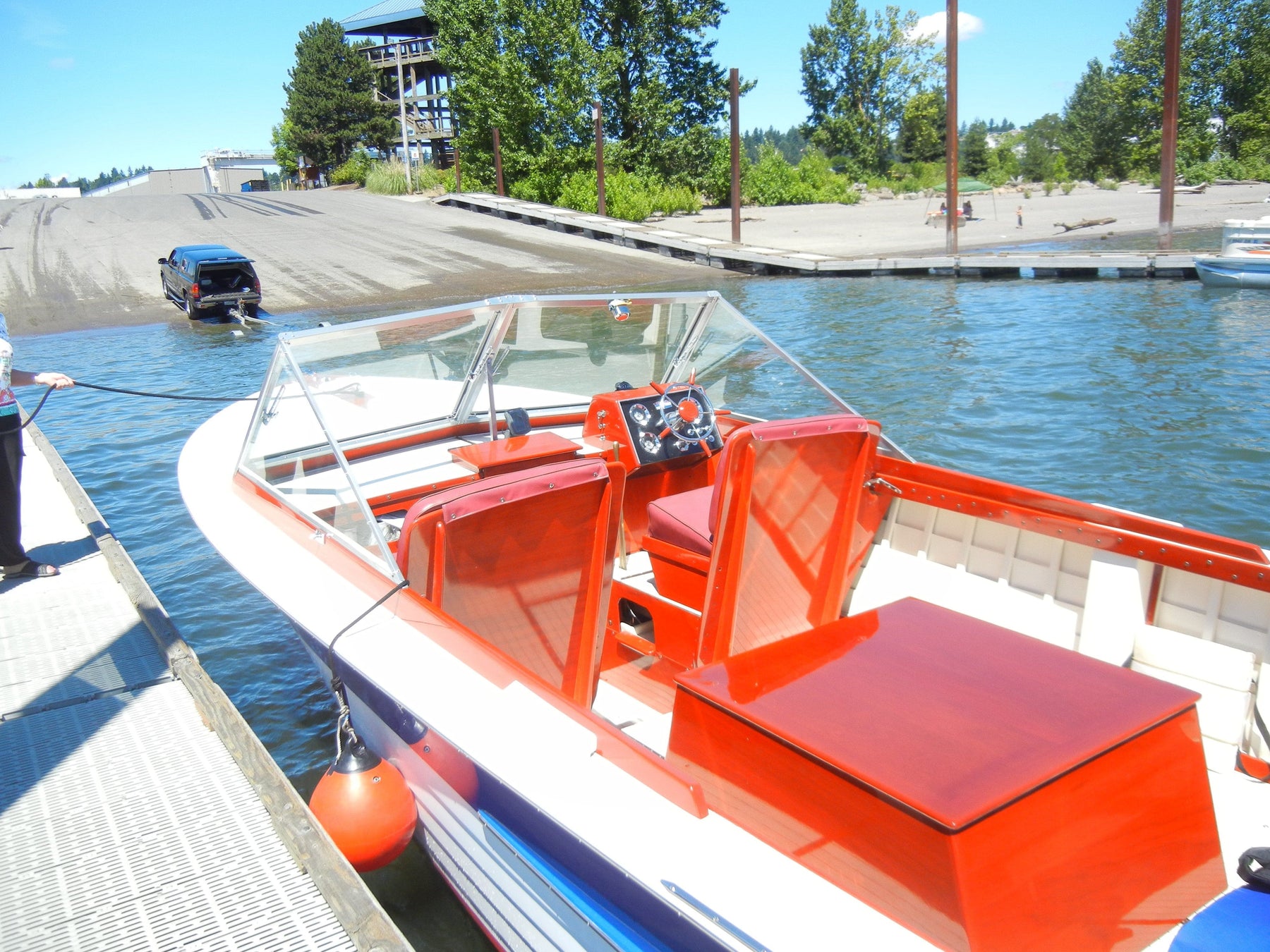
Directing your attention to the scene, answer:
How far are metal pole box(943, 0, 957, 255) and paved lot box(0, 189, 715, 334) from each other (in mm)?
5813

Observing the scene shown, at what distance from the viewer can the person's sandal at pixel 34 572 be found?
4.87m

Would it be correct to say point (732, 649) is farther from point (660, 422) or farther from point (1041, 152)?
point (1041, 152)

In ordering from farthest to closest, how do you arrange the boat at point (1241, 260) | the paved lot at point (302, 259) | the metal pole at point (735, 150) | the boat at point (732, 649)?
1. the metal pole at point (735, 150)
2. the paved lot at point (302, 259)
3. the boat at point (1241, 260)
4. the boat at point (732, 649)

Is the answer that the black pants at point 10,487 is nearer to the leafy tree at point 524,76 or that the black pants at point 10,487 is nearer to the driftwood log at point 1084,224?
the driftwood log at point 1084,224

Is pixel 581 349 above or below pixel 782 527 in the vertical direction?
above

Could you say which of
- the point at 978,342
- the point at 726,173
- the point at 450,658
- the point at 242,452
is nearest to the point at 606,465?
the point at 450,658

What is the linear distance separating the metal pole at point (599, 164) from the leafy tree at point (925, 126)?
103 ft

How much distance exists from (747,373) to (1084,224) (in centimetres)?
2685

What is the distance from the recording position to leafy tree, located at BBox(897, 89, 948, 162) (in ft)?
178

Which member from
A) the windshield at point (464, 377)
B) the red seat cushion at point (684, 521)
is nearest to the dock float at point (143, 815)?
the windshield at point (464, 377)

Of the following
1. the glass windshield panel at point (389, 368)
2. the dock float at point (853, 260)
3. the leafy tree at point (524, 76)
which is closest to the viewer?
the glass windshield panel at point (389, 368)

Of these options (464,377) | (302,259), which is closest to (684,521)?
(464,377)

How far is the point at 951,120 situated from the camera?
66.5 ft

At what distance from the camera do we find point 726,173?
3575 centimetres
